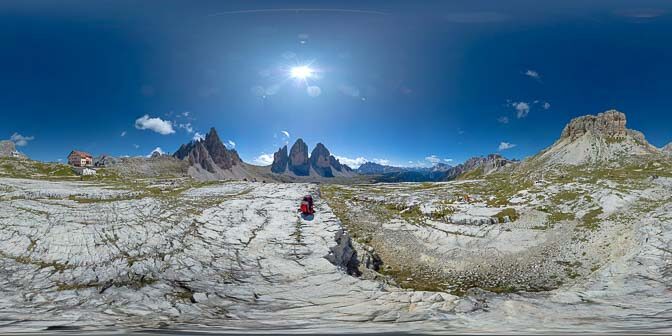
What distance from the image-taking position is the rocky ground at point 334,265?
13.4 metres

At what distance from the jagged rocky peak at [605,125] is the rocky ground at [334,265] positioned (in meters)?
174

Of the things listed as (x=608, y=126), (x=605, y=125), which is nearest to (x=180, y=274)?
(x=608, y=126)

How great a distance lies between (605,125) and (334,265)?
226 m

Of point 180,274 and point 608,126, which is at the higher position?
point 608,126

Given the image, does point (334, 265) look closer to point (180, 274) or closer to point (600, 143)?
point (180, 274)

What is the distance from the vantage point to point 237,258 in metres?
22.7

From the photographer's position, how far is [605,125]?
178m

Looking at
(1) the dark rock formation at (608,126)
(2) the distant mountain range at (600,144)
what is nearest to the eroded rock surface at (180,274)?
(2) the distant mountain range at (600,144)

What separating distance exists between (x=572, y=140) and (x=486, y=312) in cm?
22889

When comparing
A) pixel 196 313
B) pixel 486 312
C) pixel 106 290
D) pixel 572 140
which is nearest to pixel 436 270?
pixel 486 312

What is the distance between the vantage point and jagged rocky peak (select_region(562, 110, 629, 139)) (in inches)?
6826

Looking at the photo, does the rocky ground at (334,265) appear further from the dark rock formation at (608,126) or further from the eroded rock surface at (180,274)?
the dark rock formation at (608,126)

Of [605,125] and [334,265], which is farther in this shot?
[605,125]

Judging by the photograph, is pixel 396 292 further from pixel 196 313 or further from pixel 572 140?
pixel 572 140
